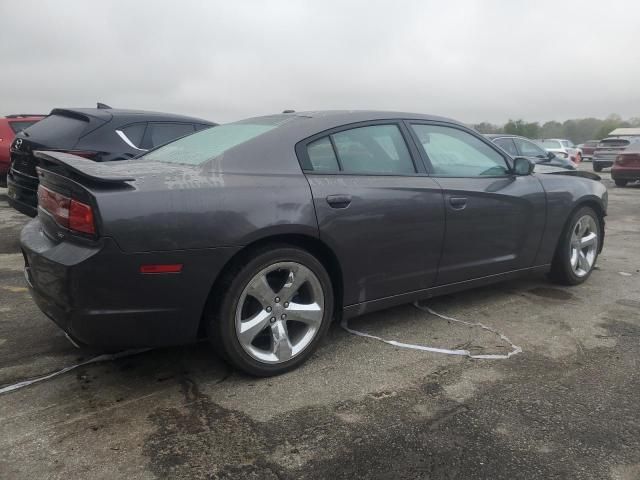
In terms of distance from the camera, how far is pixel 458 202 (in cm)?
365

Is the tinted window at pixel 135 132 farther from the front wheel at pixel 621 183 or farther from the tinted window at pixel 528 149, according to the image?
the front wheel at pixel 621 183

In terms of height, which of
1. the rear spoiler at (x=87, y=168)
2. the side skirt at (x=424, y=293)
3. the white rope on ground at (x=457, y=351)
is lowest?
the white rope on ground at (x=457, y=351)

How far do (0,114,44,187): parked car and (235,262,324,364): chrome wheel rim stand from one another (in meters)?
7.23

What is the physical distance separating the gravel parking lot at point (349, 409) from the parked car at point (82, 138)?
203cm

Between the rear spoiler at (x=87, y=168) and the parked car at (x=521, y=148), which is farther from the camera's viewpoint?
the parked car at (x=521, y=148)

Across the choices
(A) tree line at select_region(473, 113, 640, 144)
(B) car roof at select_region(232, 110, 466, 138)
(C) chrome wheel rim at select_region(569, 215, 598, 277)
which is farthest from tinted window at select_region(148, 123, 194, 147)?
(A) tree line at select_region(473, 113, 640, 144)

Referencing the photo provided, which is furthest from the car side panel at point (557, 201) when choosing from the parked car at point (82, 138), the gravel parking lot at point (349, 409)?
the parked car at point (82, 138)

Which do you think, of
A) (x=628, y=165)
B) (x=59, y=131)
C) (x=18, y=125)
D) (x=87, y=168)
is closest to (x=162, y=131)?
(x=59, y=131)

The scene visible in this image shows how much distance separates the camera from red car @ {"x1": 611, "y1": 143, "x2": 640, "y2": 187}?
14.8 meters

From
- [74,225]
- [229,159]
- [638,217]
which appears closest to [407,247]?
[229,159]

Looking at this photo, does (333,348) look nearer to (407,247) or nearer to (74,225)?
(407,247)

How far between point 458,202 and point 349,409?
1.69 meters

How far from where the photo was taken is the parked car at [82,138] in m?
5.36

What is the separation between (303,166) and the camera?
3.08m
